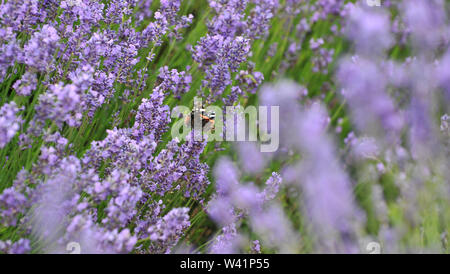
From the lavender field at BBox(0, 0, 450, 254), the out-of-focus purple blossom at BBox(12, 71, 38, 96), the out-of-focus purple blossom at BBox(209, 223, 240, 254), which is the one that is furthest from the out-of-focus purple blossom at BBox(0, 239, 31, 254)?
the out-of-focus purple blossom at BBox(209, 223, 240, 254)

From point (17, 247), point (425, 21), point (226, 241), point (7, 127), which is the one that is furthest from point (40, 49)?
point (425, 21)

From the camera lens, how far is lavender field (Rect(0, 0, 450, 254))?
127cm

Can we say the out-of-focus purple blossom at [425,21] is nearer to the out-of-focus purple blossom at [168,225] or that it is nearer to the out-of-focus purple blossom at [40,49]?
the out-of-focus purple blossom at [168,225]

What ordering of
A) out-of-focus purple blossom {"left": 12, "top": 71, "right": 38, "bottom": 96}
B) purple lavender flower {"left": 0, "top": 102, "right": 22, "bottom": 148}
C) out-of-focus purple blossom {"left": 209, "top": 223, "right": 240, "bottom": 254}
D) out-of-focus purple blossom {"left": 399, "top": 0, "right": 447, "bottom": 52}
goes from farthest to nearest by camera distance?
1. out-of-focus purple blossom {"left": 399, "top": 0, "right": 447, "bottom": 52}
2. out-of-focus purple blossom {"left": 209, "top": 223, "right": 240, "bottom": 254}
3. out-of-focus purple blossom {"left": 12, "top": 71, "right": 38, "bottom": 96}
4. purple lavender flower {"left": 0, "top": 102, "right": 22, "bottom": 148}

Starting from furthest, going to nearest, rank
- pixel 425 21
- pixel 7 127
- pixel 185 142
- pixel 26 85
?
pixel 425 21
pixel 185 142
pixel 26 85
pixel 7 127

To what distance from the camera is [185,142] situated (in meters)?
1.79

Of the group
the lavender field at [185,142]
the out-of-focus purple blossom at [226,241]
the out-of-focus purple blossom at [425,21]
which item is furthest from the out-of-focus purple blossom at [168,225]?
the out-of-focus purple blossom at [425,21]

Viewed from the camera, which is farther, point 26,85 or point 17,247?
point 26,85

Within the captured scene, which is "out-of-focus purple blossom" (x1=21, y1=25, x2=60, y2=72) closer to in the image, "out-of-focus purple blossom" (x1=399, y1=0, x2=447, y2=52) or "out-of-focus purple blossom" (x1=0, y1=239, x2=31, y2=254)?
"out-of-focus purple blossom" (x1=0, y1=239, x2=31, y2=254)

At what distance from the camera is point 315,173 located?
1247mm

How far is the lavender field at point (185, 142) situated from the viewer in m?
1.27

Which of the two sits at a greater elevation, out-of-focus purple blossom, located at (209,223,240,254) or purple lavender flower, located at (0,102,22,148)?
purple lavender flower, located at (0,102,22,148)

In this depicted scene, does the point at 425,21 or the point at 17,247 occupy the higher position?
the point at 425,21

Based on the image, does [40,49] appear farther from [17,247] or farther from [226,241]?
[226,241]
